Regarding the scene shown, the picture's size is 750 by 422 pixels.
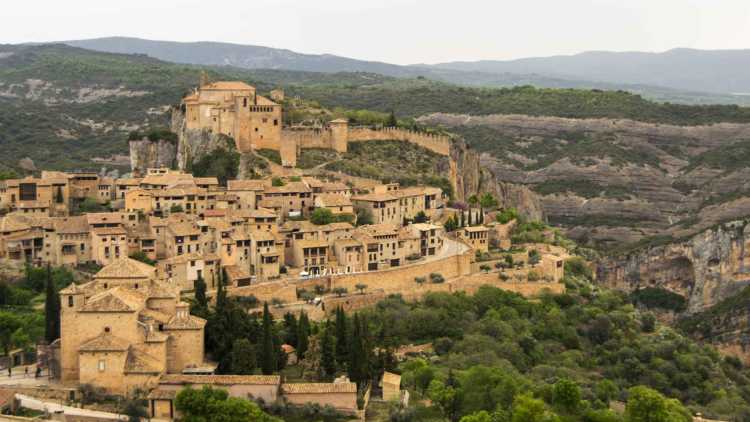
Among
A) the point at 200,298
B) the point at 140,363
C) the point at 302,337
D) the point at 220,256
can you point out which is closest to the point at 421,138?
the point at 220,256

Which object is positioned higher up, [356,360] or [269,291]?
[269,291]

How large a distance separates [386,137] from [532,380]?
103 feet

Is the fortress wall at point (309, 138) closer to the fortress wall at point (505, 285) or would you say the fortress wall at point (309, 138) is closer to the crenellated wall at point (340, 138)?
the crenellated wall at point (340, 138)

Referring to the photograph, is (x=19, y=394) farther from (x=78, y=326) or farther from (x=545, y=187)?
(x=545, y=187)

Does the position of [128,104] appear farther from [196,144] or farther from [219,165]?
[219,165]

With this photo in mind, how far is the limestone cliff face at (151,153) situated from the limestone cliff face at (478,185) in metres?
16.8

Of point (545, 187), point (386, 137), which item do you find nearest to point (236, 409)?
point (386, 137)

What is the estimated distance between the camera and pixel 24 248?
46.2 metres

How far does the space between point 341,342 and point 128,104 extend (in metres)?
97.0

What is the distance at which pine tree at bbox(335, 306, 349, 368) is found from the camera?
123 ft

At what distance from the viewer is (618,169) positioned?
354 ft

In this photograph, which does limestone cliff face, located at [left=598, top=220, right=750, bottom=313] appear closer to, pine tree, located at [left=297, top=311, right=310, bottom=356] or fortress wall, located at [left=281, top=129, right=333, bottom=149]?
fortress wall, located at [left=281, top=129, right=333, bottom=149]

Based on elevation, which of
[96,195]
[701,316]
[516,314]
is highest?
[96,195]

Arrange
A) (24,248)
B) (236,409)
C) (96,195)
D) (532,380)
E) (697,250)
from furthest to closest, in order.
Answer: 1. (697,250)
2. (96,195)
3. (24,248)
4. (532,380)
5. (236,409)
